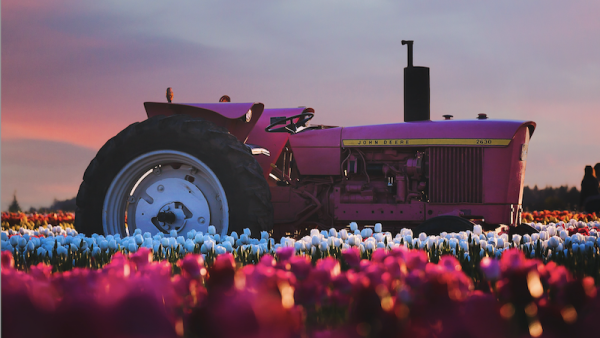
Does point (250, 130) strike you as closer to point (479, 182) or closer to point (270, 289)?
point (479, 182)

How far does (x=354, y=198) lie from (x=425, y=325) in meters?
3.46

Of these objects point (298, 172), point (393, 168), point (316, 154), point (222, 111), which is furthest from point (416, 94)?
point (222, 111)

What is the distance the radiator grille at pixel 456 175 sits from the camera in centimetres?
466

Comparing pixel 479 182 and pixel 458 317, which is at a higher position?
pixel 479 182

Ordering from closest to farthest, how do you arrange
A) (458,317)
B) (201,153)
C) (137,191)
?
(458,317), (201,153), (137,191)

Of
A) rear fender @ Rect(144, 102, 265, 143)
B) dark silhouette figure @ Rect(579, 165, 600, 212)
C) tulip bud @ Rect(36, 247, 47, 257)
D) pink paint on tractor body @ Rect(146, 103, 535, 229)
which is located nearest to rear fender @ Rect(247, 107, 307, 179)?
pink paint on tractor body @ Rect(146, 103, 535, 229)

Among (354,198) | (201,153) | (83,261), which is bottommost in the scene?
(83,261)

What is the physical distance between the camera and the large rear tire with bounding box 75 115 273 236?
4027 millimetres

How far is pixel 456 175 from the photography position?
15.4 ft

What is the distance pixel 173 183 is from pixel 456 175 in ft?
7.75

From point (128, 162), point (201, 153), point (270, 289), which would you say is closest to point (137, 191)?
point (128, 162)

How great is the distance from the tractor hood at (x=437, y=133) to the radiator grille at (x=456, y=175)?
9cm

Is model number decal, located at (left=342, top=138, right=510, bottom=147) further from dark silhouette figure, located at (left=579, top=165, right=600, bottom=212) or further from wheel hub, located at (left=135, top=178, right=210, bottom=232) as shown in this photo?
dark silhouette figure, located at (left=579, top=165, right=600, bottom=212)

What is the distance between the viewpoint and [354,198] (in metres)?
4.74
